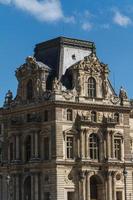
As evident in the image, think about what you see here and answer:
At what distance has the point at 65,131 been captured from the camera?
343 ft

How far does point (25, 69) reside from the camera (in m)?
111

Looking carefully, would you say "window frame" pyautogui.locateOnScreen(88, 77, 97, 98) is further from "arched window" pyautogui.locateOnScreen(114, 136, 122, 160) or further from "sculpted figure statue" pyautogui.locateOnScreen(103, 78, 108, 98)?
"arched window" pyautogui.locateOnScreen(114, 136, 122, 160)

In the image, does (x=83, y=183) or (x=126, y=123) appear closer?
(x=83, y=183)

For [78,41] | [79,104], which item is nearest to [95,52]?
[78,41]

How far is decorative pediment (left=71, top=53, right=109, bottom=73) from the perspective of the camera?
10917cm

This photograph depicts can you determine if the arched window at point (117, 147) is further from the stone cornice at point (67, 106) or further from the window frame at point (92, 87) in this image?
the window frame at point (92, 87)

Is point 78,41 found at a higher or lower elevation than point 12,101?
higher

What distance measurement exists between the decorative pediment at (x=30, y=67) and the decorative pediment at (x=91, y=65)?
466 cm

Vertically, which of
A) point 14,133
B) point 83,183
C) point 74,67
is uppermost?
point 74,67

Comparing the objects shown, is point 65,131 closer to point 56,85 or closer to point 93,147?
point 93,147

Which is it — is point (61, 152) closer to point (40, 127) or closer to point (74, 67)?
point (40, 127)

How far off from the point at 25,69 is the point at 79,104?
1041cm

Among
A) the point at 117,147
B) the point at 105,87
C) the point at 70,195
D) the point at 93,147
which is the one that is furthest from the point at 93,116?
the point at 70,195

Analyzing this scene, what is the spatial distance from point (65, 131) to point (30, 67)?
471 inches
